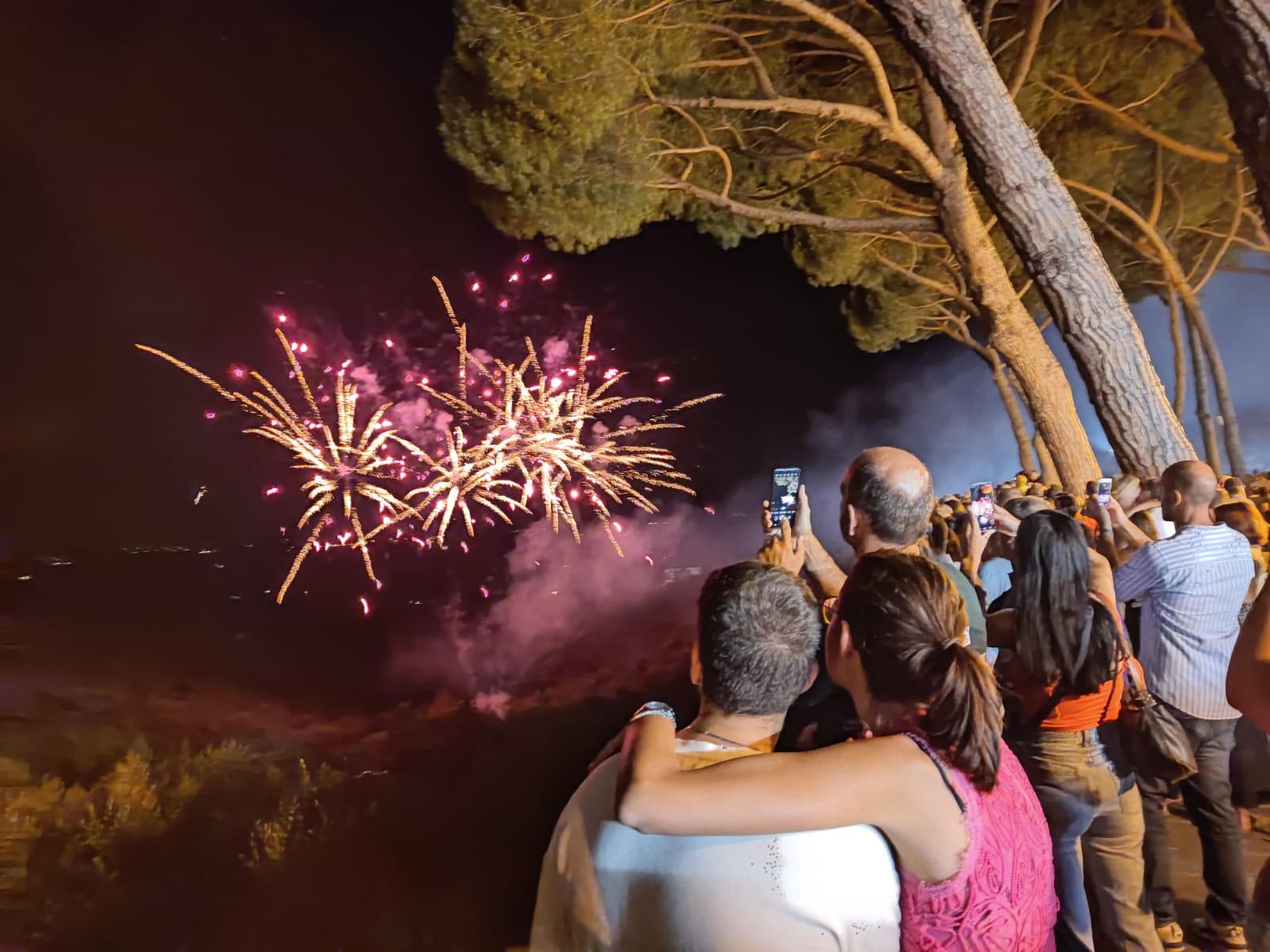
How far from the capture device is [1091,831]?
2.50 m

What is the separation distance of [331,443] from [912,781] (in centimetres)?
1572

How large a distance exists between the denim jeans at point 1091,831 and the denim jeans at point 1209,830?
56cm

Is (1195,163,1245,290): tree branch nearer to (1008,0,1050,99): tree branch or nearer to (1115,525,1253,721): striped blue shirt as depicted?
(1008,0,1050,99): tree branch

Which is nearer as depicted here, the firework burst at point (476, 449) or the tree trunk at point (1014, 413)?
the firework burst at point (476, 449)

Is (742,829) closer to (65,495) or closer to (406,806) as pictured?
(406,806)

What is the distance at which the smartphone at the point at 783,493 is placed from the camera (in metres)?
3.53

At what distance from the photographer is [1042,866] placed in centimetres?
146

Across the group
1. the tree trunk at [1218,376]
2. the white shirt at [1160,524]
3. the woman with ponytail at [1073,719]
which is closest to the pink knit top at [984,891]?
the woman with ponytail at [1073,719]

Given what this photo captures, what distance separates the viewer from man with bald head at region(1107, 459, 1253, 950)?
2969mm

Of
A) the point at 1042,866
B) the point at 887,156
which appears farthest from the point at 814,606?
the point at 887,156

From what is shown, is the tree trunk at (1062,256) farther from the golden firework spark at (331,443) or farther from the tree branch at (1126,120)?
the golden firework spark at (331,443)

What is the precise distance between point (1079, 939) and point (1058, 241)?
13.2 ft

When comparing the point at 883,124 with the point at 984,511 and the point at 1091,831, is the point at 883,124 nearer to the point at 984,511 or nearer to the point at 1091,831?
the point at 984,511

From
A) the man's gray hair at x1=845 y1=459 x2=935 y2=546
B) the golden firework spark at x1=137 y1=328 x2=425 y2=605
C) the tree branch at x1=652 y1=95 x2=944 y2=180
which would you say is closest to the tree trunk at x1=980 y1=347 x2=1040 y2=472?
the tree branch at x1=652 y1=95 x2=944 y2=180
